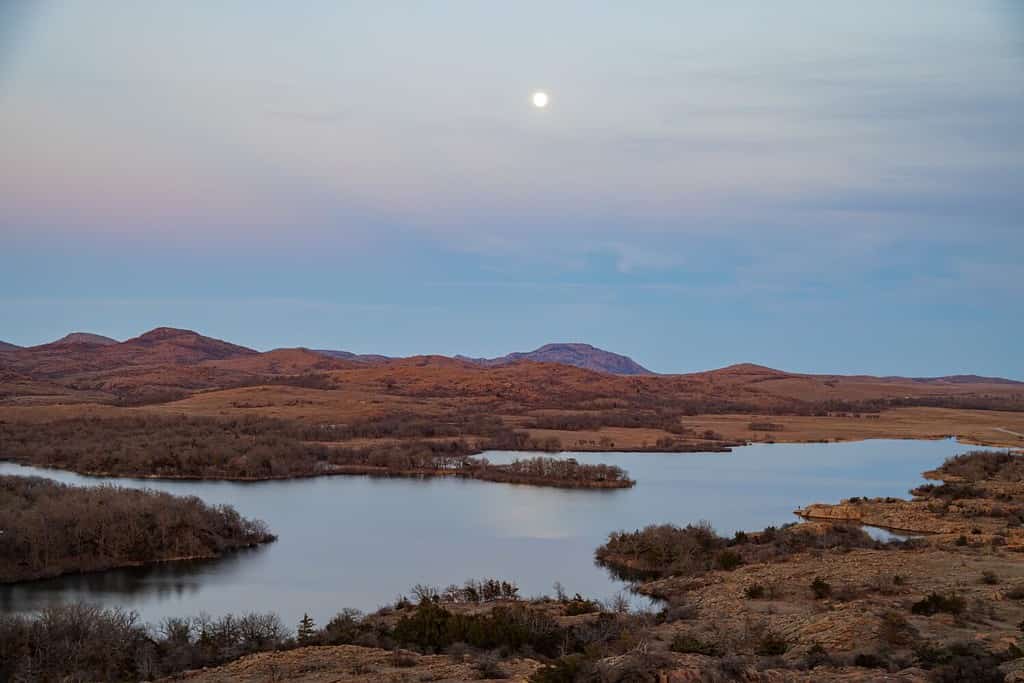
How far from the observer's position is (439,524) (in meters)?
45.2

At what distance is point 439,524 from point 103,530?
52.0 ft

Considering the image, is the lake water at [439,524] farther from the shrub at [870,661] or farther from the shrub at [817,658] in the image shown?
the shrub at [870,661]

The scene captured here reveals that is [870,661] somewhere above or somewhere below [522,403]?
below

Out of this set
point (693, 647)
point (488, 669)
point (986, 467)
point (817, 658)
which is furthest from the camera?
point (986, 467)

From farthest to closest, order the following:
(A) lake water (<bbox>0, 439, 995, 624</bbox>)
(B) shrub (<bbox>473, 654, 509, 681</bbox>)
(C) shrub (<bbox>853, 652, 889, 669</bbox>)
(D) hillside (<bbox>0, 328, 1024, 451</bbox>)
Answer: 1. (D) hillside (<bbox>0, 328, 1024, 451</bbox>)
2. (A) lake water (<bbox>0, 439, 995, 624</bbox>)
3. (B) shrub (<bbox>473, 654, 509, 681</bbox>)
4. (C) shrub (<bbox>853, 652, 889, 669</bbox>)

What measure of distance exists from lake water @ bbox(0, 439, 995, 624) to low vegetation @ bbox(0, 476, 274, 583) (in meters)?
1.23

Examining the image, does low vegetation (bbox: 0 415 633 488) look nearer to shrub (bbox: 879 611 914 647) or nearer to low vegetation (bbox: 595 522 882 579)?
low vegetation (bbox: 595 522 882 579)

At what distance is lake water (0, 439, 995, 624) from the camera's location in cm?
3080

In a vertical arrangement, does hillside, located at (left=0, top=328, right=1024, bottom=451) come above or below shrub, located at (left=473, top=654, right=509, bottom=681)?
above

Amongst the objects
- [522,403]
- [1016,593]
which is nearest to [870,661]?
[1016,593]

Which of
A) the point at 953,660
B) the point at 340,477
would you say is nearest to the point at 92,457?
the point at 340,477

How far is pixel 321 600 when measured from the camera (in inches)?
1157

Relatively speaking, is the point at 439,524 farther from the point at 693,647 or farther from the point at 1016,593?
the point at 693,647

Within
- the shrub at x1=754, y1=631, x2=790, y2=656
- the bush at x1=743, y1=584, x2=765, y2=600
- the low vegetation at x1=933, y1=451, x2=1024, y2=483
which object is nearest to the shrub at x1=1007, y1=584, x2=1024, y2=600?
the bush at x1=743, y1=584, x2=765, y2=600
